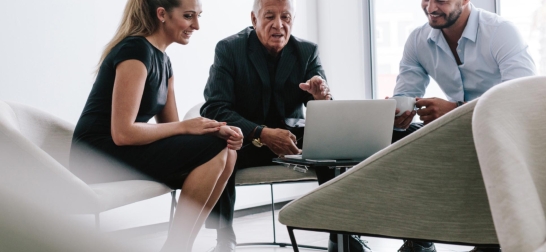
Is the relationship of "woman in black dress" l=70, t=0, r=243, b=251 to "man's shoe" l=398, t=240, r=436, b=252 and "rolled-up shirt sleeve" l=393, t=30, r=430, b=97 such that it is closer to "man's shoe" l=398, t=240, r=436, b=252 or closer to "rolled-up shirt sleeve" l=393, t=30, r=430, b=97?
"man's shoe" l=398, t=240, r=436, b=252

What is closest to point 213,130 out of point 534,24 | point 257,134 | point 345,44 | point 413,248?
point 257,134

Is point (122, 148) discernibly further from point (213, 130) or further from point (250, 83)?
point (250, 83)

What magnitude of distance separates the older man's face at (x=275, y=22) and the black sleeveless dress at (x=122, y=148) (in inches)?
27.7

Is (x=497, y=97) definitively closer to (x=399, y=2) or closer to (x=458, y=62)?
(x=458, y=62)

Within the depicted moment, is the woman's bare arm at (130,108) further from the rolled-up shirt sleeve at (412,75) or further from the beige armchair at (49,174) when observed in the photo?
the rolled-up shirt sleeve at (412,75)

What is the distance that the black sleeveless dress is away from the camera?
1882mm

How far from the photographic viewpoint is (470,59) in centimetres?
254

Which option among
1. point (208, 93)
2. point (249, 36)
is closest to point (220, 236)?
point (208, 93)

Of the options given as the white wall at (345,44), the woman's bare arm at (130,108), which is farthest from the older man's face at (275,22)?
the white wall at (345,44)

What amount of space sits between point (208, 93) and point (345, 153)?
904 mm

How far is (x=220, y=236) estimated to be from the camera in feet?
7.63

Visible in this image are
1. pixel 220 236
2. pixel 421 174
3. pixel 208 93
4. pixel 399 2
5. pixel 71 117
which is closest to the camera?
pixel 421 174

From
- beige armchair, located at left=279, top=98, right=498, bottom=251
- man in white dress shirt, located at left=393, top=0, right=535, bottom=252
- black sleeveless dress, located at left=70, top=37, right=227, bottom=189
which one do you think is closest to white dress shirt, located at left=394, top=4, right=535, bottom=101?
man in white dress shirt, located at left=393, top=0, right=535, bottom=252

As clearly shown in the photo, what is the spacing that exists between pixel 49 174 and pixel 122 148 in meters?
0.35
